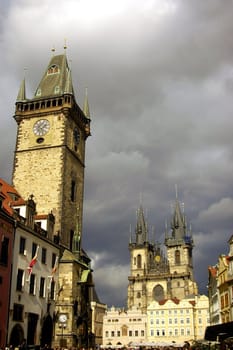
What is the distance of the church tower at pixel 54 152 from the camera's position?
147ft

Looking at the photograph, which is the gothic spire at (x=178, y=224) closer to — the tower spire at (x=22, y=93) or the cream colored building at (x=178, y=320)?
the cream colored building at (x=178, y=320)

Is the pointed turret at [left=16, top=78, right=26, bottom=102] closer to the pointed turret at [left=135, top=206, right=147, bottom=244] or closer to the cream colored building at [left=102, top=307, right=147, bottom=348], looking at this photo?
the cream colored building at [left=102, top=307, right=147, bottom=348]

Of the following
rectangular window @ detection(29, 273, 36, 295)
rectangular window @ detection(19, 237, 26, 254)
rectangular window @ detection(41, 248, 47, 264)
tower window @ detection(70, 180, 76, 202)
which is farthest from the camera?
tower window @ detection(70, 180, 76, 202)

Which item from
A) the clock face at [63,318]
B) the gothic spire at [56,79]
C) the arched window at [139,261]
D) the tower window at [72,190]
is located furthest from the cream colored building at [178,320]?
the gothic spire at [56,79]

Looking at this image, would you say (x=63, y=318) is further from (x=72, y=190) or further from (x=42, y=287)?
(x=72, y=190)

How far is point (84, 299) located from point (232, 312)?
14.5 metres

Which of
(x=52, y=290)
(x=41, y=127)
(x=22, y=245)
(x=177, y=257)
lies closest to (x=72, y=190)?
(x=41, y=127)

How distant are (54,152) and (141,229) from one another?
102 m

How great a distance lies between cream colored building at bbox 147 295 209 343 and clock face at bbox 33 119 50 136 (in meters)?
79.8

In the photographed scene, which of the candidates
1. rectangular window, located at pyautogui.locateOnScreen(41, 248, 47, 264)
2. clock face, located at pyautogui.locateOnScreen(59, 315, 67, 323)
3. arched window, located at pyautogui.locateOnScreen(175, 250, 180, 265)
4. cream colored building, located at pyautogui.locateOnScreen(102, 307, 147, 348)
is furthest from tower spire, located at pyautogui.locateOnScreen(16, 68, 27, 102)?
arched window, located at pyautogui.locateOnScreen(175, 250, 180, 265)

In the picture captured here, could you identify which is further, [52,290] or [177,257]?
[177,257]

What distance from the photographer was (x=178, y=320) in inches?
4456

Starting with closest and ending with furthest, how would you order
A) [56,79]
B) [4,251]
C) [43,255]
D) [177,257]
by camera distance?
[4,251] → [43,255] → [56,79] → [177,257]

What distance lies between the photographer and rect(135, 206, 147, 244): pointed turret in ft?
469
